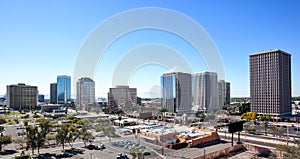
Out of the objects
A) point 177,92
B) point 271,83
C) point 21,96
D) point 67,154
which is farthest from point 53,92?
point 67,154

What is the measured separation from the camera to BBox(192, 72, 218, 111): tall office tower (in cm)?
2314

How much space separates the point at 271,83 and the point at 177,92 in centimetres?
897

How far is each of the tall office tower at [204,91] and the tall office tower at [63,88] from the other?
24033 millimetres

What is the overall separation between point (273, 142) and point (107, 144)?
22.4 feet

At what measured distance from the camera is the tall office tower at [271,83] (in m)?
18.6

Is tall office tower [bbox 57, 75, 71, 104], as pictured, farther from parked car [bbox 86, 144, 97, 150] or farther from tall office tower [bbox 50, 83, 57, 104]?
parked car [bbox 86, 144, 97, 150]

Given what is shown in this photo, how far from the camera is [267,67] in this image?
764 inches

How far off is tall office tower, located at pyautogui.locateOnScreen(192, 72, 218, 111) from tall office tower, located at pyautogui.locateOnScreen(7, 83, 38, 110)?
21.1 m

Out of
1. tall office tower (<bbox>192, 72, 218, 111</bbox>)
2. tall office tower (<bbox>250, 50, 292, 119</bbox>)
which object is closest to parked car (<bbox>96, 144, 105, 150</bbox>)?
tall office tower (<bbox>250, 50, 292, 119</bbox>)

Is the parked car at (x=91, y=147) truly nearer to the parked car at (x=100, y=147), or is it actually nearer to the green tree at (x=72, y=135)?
the parked car at (x=100, y=147)

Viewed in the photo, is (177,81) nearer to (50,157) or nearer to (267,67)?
(267,67)

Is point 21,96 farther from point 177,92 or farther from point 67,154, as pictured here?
point 67,154

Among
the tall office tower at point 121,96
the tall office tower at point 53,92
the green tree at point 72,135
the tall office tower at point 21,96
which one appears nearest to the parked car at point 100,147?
the green tree at point 72,135

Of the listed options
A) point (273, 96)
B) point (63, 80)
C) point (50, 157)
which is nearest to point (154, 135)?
point (50, 157)
